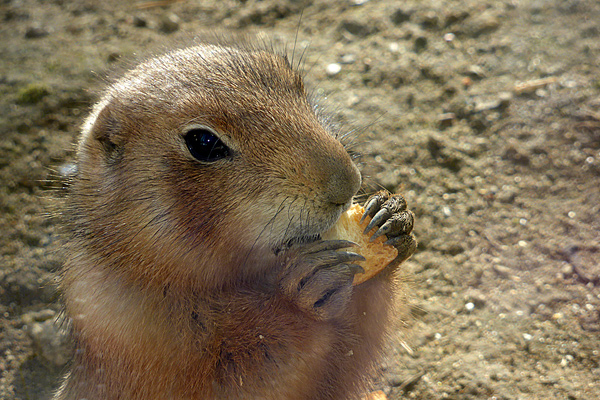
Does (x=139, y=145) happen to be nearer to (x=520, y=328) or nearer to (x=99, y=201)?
(x=99, y=201)

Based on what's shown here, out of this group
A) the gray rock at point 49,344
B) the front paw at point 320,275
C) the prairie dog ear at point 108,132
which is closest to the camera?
the front paw at point 320,275

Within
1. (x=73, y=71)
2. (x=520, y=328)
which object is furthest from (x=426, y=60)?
(x=73, y=71)

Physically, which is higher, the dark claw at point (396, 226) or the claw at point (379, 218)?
the claw at point (379, 218)

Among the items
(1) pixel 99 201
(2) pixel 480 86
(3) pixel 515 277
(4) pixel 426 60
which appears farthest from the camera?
(4) pixel 426 60

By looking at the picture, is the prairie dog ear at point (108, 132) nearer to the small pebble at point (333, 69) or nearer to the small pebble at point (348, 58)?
the small pebble at point (333, 69)

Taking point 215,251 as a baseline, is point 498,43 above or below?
below

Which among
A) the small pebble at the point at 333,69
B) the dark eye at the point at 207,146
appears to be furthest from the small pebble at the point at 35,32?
the dark eye at the point at 207,146
